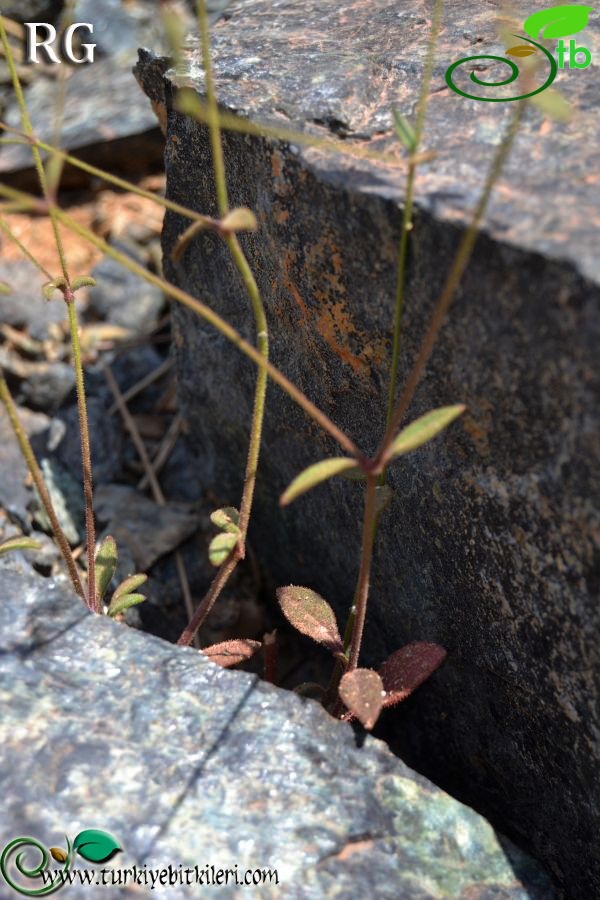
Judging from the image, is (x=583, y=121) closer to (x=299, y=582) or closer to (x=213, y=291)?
(x=213, y=291)

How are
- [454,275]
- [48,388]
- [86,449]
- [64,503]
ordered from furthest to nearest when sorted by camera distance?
[48,388]
[64,503]
[86,449]
[454,275]

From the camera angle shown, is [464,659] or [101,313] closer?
[464,659]

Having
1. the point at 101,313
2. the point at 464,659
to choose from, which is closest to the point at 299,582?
the point at 464,659

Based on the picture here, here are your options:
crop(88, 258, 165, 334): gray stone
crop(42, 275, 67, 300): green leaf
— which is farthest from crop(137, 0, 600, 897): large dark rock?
crop(88, 258, 165, 334): gray stone

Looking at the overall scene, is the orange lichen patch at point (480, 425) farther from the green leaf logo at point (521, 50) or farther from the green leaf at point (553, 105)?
the green leaf logo at point (521, 50)

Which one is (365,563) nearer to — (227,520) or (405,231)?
(227,520)

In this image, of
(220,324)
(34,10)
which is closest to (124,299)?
(34,10)

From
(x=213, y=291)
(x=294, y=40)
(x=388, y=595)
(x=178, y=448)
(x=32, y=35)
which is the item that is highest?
(x=294, y=40)
